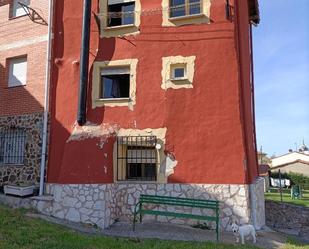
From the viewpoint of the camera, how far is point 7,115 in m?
14.3

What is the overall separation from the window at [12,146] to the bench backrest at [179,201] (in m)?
5.45

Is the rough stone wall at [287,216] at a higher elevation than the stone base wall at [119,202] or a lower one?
lower

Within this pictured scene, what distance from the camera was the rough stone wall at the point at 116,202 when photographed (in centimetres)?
1060

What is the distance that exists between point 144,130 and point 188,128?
4.63 feet

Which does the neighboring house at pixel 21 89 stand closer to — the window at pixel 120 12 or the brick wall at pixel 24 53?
the brick wall at pixel 24 53

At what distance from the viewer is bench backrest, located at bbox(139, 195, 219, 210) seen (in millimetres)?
10229

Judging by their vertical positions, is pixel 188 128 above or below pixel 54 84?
below

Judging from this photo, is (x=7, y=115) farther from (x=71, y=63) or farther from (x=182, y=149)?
(x=182, y=149)

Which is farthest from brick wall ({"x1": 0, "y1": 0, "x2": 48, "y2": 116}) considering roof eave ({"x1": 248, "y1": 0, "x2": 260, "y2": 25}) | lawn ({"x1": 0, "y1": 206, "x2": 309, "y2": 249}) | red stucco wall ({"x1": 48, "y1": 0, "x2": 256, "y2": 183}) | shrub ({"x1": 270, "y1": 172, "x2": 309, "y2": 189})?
shrub ({"x1": 270, "y1": 172, "x2": 309, "y2": 189})

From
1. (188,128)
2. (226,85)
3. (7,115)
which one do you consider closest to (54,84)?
(7,115)

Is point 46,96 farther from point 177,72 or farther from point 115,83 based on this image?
point 177,72

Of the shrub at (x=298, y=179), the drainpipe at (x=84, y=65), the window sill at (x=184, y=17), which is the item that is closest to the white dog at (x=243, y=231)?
the drainpipe at (x=84, y=65)

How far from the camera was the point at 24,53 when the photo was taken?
46.4 ft

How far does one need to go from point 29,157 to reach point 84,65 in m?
3.84
